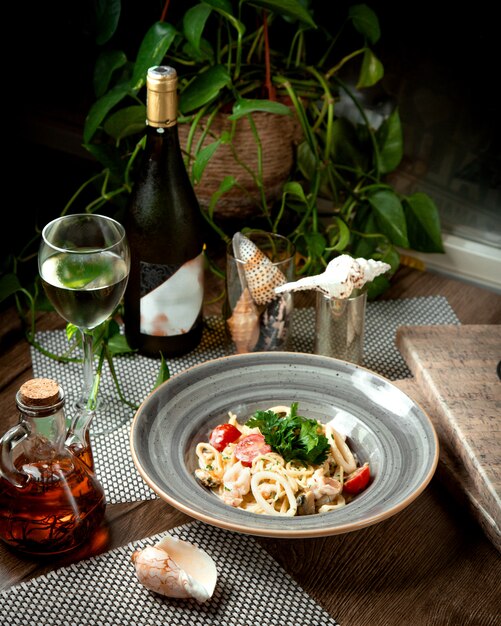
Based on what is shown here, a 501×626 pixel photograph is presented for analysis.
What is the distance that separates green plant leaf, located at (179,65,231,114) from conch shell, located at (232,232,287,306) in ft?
0.68

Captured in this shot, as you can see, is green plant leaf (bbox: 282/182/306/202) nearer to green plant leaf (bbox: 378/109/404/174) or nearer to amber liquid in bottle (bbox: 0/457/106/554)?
green plant leaf (bbox: 378/109/404/174)

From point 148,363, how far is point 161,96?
376 millimetres

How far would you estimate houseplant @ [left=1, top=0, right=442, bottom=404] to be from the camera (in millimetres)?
1196

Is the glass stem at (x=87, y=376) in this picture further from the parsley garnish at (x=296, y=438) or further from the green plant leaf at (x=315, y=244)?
the green plant leaf at (x=315, y=244)

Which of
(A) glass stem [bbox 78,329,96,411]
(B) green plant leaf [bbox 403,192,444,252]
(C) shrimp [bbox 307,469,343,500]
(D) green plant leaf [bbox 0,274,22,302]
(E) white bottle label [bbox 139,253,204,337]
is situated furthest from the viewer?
(B) green plant leaf [bbox 403,192,444,252]

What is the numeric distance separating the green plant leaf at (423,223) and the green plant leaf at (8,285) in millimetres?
625

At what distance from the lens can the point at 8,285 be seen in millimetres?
1229

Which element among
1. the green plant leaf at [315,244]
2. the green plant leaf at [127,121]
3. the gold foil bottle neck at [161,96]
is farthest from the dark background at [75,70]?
the gold foil bottle neck at [161,96]

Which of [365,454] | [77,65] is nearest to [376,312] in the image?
[365,454]

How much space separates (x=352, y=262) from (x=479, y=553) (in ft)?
1.24

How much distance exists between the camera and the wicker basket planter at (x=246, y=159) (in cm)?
129

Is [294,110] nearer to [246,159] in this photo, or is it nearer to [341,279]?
[246,159]

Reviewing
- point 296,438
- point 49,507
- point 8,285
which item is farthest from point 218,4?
point 49,507

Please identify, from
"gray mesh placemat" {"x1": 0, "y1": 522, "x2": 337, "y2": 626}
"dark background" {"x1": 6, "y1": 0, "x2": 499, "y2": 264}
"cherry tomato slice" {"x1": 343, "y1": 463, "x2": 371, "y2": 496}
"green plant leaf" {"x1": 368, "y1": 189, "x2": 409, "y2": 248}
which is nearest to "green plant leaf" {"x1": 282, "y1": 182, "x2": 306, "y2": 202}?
"green plant leaf" {"x1": 368, "y1": 189, "x2": 409, "y2": 248}
